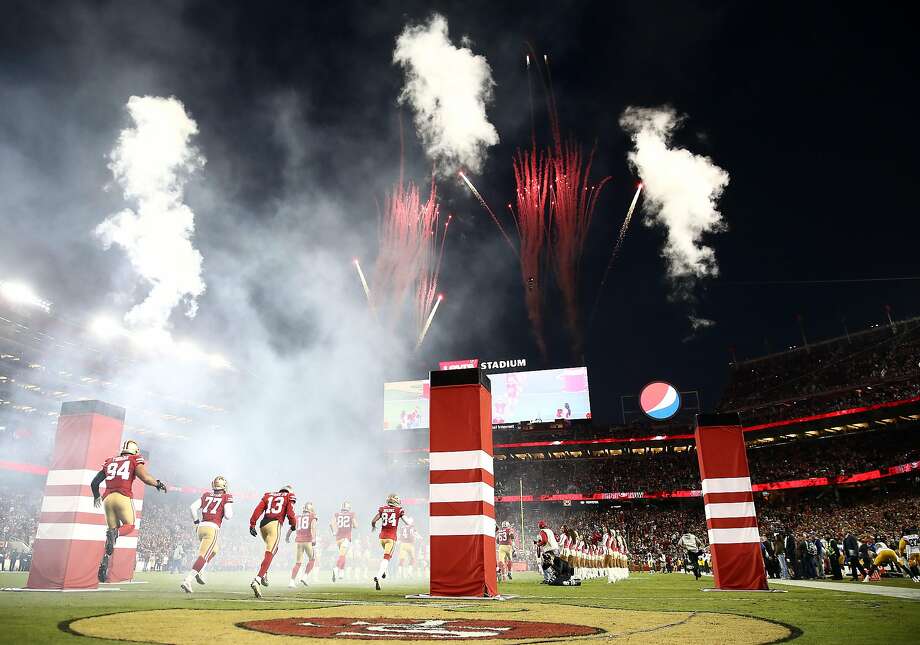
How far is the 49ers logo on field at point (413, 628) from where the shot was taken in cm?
520

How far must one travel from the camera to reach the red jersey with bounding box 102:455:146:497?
39.5 feet

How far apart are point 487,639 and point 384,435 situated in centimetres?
6232

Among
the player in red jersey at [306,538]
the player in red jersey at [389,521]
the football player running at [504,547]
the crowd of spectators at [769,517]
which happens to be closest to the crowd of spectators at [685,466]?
the crowd of spectators at [769,517]

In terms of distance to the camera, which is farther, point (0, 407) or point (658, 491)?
point (658, 491)

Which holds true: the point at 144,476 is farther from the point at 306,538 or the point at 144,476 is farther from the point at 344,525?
the point at 344,525

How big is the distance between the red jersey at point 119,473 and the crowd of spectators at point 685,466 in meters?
49.2

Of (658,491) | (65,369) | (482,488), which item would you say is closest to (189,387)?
(65,369)

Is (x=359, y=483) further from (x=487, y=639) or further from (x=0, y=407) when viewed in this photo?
(x=487, y=639)

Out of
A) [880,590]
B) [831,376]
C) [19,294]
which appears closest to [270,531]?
[880,590]

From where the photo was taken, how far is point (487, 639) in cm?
494

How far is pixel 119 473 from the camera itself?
12.1m

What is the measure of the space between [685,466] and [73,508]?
57393 millimetres

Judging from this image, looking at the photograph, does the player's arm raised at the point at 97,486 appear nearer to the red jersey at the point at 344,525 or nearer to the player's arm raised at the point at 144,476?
the player's arm raised at the point at 144,476

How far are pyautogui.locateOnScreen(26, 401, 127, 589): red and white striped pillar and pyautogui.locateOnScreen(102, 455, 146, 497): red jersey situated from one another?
0.89m
